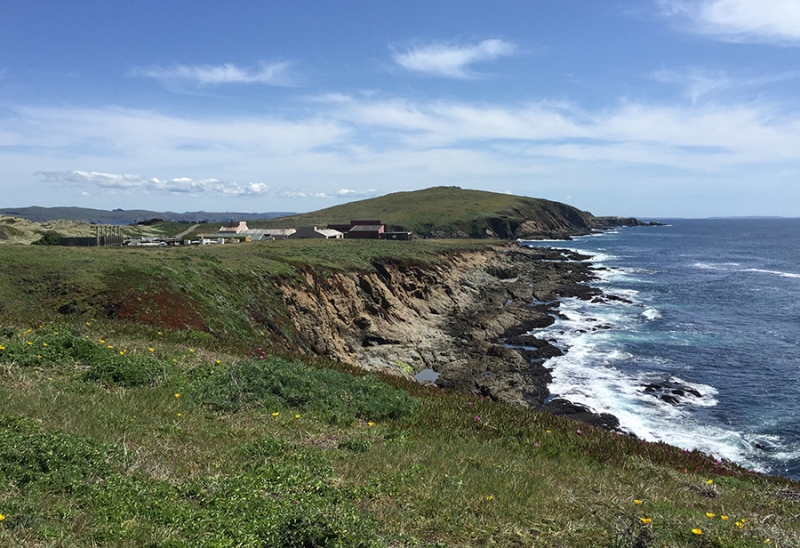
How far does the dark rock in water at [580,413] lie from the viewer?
26.1 m

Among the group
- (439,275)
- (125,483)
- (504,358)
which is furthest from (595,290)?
(125,483)

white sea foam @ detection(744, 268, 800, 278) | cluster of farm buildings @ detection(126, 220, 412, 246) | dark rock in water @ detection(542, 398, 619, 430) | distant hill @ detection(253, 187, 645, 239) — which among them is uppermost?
distant hill @ detection(253, 187, 645, 239)

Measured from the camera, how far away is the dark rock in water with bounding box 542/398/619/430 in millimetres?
26141

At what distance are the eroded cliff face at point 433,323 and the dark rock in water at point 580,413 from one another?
3.50ft

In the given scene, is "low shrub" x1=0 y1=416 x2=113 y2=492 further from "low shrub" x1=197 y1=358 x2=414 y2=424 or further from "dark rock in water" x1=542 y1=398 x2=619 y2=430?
"dark rock in water" x1=542 y1=398 x2=619 y2=430

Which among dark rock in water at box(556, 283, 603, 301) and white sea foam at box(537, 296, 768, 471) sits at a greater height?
dark rock in water at box(556, 283, 603, 301)

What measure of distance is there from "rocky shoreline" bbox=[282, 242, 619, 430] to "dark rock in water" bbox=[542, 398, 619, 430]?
0.17ft

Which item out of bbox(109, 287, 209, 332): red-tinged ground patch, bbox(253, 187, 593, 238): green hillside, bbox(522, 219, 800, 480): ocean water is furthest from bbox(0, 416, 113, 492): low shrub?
bbox(253, 187, 593, 238): green hillside

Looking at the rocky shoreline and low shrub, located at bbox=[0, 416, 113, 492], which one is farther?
the rocky shoreline

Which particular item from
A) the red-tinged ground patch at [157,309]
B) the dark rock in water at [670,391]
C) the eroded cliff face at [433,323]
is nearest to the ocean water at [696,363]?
the dark rock in water at [670,391]

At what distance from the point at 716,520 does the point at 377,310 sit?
37.2 meters

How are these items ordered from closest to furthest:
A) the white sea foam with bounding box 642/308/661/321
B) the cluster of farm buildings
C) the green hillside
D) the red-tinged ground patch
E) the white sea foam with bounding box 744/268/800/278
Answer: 1. the red-tinged ground patch
2. the white sea foam with bounding box 642/308/661/321
3. the white sea foam with bounding box 744/268/800/278
4. the cluster of farm buildings
5. the green hillside

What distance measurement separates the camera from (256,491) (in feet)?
21.4

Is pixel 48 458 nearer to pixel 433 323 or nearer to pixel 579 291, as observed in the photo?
pixel 433 323
